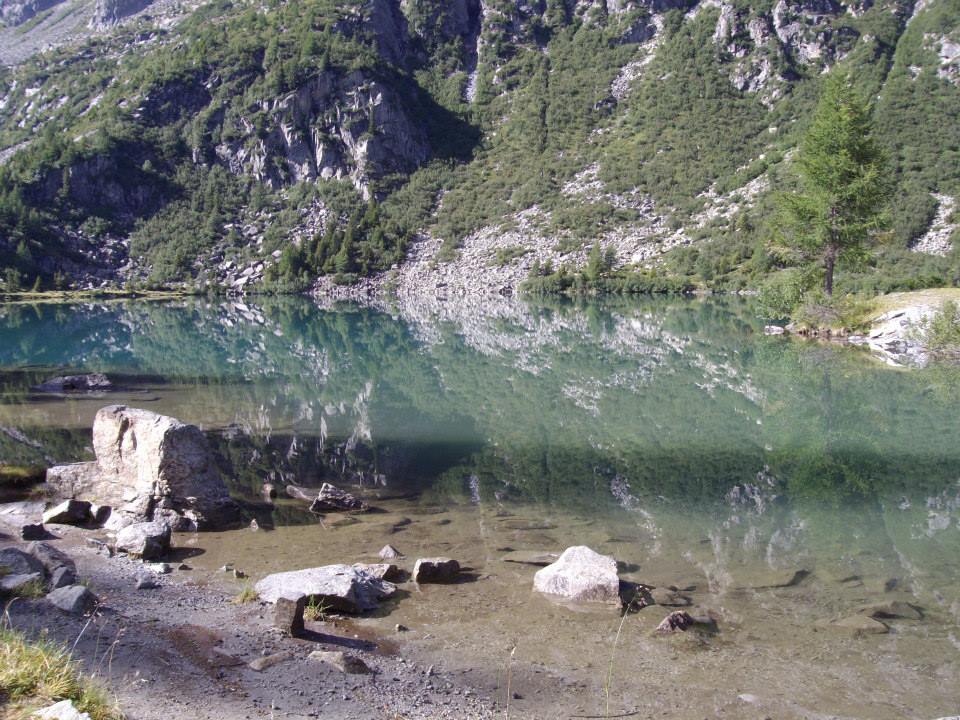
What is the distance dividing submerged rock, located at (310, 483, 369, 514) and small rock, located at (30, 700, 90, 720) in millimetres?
7746

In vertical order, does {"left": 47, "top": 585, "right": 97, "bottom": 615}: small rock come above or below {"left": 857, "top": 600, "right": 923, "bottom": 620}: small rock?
above

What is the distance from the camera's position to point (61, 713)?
3805 millimetres

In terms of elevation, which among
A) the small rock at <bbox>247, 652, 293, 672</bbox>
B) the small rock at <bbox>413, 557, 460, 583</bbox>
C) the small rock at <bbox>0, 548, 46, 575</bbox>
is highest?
the small rock at <bbox>0, 548, 46, 575</bbox>

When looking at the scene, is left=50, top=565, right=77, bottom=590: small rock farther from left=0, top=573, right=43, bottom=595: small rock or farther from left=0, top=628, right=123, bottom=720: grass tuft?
left=0, top=628, right=123, bottom=720: grass tuft

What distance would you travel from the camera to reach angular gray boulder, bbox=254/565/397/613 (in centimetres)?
755

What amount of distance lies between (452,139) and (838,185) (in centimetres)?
11467

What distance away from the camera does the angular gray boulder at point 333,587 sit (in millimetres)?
7555

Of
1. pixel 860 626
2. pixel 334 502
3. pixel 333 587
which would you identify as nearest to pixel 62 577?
pixel 333 587

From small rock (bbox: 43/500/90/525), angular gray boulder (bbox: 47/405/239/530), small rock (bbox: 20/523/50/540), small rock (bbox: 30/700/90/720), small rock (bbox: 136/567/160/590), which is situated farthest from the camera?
angular gray boulder (bbox: 47/405/239/530)

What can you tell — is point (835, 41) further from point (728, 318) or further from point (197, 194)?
point (197, 194)

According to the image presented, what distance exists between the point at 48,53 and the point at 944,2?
20002 centimetres

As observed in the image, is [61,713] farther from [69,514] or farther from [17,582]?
[69,514]

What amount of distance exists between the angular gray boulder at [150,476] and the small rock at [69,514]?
469mm

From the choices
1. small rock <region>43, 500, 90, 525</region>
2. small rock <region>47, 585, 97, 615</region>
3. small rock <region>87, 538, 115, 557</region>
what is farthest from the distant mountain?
small rock <region>47, 585, 97, 615</region>
